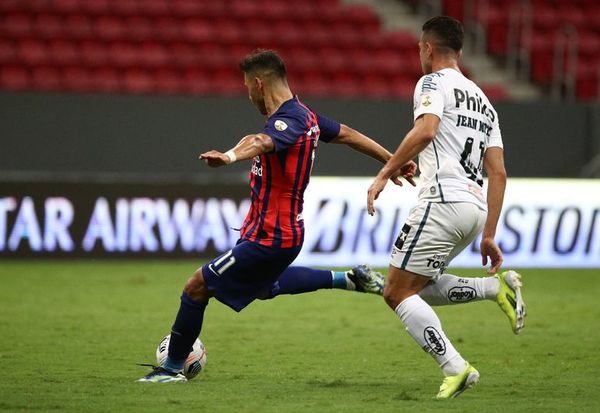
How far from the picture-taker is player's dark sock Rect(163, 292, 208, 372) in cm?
653

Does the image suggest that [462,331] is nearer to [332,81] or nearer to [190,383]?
[190,383]

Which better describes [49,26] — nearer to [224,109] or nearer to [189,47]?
[189,47]

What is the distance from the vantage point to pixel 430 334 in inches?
241

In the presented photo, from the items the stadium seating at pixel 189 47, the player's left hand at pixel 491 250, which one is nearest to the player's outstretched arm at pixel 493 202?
the player's left hand at pixel 491 250

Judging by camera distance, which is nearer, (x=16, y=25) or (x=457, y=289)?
(x=457, y=289)

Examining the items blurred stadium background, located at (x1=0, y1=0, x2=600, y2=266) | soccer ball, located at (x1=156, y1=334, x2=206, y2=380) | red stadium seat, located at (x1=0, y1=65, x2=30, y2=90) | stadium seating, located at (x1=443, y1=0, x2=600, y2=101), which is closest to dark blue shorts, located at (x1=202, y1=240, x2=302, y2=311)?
soccer ball, located at (x1=156, y1=334, x2=206, y2=380)

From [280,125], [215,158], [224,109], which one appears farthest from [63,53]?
[215,158]

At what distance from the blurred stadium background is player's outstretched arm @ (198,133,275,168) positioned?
805 centimetres

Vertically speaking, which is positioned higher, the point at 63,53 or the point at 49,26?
the point at 49,26

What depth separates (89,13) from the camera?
18.0 meters

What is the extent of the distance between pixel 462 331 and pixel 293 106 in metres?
3.70

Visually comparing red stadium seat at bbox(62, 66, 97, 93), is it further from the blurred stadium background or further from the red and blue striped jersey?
the red and blue striped jersey

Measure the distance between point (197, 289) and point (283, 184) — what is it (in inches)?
30.6

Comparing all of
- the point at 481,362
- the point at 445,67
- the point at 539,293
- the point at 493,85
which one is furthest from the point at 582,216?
the point at 445,67
